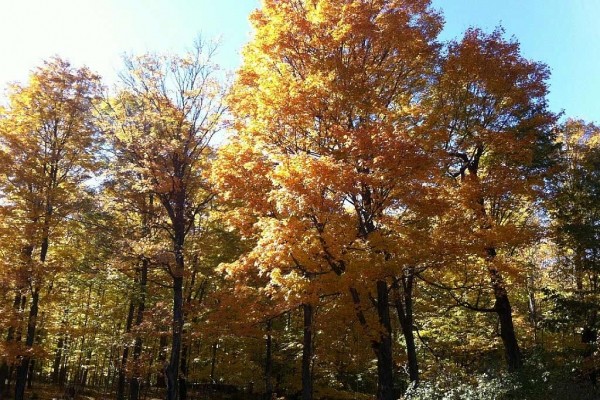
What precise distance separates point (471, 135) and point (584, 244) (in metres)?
6.60

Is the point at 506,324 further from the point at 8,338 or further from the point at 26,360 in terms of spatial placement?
the point at 8,338

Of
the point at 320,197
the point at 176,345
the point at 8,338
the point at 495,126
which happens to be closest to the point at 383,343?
the point at 320,197

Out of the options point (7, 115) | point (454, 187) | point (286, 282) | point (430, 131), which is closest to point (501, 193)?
point (454, 187)

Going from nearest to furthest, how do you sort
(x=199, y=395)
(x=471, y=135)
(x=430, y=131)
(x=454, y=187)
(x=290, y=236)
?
(x=290, y=236)
(x=430, y=131)
(x=454, y=187)
(x=471, y=135)
(x=199, y=395)

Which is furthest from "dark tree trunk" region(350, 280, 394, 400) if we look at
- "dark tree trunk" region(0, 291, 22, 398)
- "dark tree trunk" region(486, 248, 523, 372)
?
"dark tree trunk" region(0, 291, 22, 398)

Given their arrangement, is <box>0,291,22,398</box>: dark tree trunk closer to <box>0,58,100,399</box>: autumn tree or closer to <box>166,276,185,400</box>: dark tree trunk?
<box>0,58,100,399</box>: autumn tree

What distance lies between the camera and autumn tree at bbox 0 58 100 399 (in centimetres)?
1610

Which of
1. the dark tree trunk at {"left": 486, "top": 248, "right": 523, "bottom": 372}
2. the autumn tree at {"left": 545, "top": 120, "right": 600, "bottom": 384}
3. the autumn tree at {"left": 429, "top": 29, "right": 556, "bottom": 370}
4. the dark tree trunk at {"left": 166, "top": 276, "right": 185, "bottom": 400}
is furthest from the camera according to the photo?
the autumn tree at {"left": 545, "top": 120, "right": 600, "bottom": 384}

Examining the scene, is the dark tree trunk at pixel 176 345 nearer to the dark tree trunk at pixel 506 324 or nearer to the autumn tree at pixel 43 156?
the autumn tree at pixel 43 156

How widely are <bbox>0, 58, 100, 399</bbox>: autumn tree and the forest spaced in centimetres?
9

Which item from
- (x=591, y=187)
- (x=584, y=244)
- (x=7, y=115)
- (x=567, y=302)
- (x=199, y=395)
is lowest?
(x=199, y=395)

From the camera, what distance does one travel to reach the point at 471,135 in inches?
541

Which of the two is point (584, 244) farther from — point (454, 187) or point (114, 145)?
point (114, 145)

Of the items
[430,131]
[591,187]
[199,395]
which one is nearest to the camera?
[430,131]
